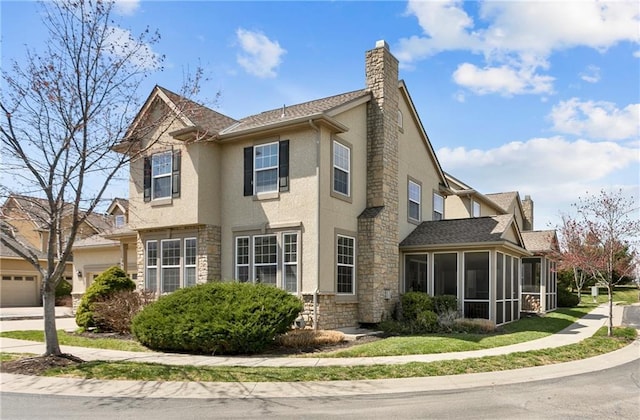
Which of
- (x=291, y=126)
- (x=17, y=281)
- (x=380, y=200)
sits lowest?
(x=17, y=281)

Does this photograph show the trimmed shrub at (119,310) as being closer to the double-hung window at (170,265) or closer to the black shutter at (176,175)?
the double-hung window at (170,265)

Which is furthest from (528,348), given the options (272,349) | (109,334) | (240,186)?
(109,334)

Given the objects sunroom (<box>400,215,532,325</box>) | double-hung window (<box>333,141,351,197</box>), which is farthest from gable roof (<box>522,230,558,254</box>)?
double-hung window (<box>333,141,351,197</box>)

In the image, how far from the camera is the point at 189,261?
18.0 m

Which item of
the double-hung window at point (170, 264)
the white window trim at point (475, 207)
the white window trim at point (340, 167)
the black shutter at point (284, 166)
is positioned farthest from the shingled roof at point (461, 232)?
the white window trim at point (475, 207)

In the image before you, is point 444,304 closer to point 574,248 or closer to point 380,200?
point 380,200

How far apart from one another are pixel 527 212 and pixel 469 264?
25.9 m

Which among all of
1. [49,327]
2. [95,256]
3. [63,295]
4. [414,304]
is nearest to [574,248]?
[414,304]

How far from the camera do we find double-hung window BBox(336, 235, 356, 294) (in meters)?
16.6

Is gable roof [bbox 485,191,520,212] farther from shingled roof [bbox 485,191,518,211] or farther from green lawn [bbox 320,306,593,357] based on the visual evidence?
green lawn [bbox 320,306,593,357]


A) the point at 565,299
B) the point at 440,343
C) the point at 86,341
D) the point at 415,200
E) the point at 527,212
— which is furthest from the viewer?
the point at 527,212

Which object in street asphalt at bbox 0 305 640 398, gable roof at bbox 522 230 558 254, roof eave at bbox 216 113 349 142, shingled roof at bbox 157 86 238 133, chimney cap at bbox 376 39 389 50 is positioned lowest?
street asphalt at bbox 0 305 640 398

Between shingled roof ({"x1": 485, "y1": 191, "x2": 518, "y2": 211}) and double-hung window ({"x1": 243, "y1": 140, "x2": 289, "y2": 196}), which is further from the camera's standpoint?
shingled roof ({"x1": 485, "y1": 191, "x2": 518, "y2": 211})

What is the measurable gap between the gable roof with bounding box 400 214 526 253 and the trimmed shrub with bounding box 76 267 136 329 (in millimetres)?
10600
